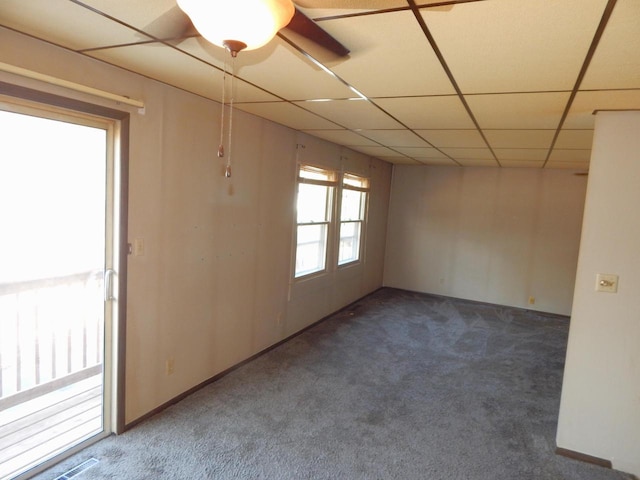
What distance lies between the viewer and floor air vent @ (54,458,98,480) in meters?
2.14

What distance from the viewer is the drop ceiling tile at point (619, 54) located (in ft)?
4.04

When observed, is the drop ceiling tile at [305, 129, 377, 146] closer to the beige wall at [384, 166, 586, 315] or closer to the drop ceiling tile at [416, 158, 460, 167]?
the drop ceiling tile at [416, 158, 460, 167]

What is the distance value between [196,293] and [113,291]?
2.24ft

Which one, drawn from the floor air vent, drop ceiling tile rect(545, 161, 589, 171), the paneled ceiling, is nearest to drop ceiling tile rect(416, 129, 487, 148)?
the paneled ceiling

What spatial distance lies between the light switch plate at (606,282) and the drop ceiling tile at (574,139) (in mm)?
1217

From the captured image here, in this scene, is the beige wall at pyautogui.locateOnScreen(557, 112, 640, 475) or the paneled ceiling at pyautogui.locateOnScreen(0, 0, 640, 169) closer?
the paneled ceiling at pyautogui.locateOnScreen(0, 0, 640, 169)

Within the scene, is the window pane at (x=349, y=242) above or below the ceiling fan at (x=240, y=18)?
below

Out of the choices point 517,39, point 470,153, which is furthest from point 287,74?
point 470,153

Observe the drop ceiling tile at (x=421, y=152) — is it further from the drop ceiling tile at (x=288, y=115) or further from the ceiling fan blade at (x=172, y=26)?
the ceiling fan blade at (x=172, y=26)

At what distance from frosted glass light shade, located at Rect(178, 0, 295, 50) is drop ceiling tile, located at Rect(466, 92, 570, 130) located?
164cm

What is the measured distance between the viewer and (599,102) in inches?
88.4

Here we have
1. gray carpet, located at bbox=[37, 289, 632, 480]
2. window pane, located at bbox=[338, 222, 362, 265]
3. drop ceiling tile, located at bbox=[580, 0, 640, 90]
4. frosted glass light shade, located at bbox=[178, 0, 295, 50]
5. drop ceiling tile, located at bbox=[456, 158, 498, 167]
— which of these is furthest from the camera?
window pane, located at bbox=[338, 222, 362, 265]

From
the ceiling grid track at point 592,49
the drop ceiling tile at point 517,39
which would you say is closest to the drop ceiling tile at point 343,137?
the ceiling grid track at point 592,49

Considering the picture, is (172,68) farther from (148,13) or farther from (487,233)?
(487,233)
